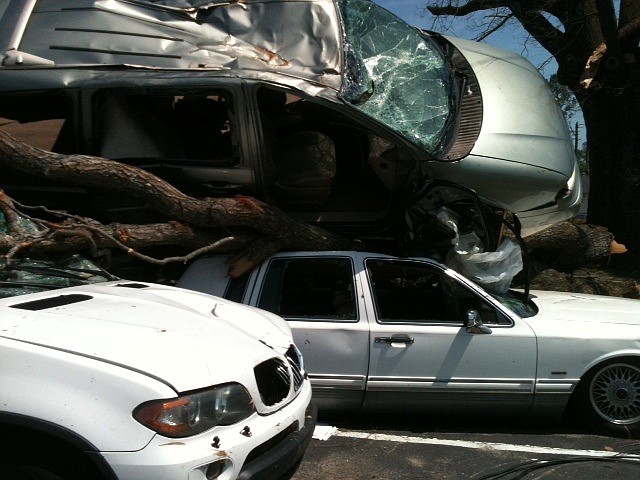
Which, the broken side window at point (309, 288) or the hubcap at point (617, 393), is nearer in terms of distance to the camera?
the hubcap at point (617, 393)

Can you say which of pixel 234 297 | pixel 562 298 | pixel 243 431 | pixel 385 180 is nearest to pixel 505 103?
pixel 385 180

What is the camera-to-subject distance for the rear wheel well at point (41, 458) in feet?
9.35

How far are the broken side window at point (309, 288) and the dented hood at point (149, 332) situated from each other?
56.7 inches

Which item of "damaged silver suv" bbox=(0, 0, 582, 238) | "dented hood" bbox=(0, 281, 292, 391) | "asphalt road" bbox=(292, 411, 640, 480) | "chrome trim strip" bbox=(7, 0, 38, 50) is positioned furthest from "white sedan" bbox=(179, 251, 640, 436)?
"chrome trim strip" bbox=(7, 0, 38, 50)

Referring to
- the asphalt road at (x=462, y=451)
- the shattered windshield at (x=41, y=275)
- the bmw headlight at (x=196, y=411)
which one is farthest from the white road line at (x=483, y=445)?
the bmw headlight at (x=196, y=411)

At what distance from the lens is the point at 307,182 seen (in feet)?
20.2

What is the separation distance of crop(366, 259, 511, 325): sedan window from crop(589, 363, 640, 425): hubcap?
798mm

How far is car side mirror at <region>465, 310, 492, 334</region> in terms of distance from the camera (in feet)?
16.7

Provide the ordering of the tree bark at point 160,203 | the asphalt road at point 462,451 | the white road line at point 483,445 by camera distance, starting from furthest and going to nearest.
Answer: the tree bark at point 160,203
the white road line at point 483,445
the asphalt road at point 462,451

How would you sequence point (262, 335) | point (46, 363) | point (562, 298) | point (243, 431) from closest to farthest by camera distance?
point (46, 363)
point (243, 431)
point (262, 335)
point (562, 298)

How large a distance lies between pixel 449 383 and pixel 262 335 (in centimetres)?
195

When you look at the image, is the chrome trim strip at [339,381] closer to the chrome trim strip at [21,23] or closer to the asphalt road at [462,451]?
the asphalt road at [462,451]

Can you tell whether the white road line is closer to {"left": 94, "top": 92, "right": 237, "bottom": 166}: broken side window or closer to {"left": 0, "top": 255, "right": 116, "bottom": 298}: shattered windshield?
{"left": 0, "top": 255, "right": 116, "bottom": 298}: shattered windshield

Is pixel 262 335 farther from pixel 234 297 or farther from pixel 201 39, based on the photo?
pixel 201 39
